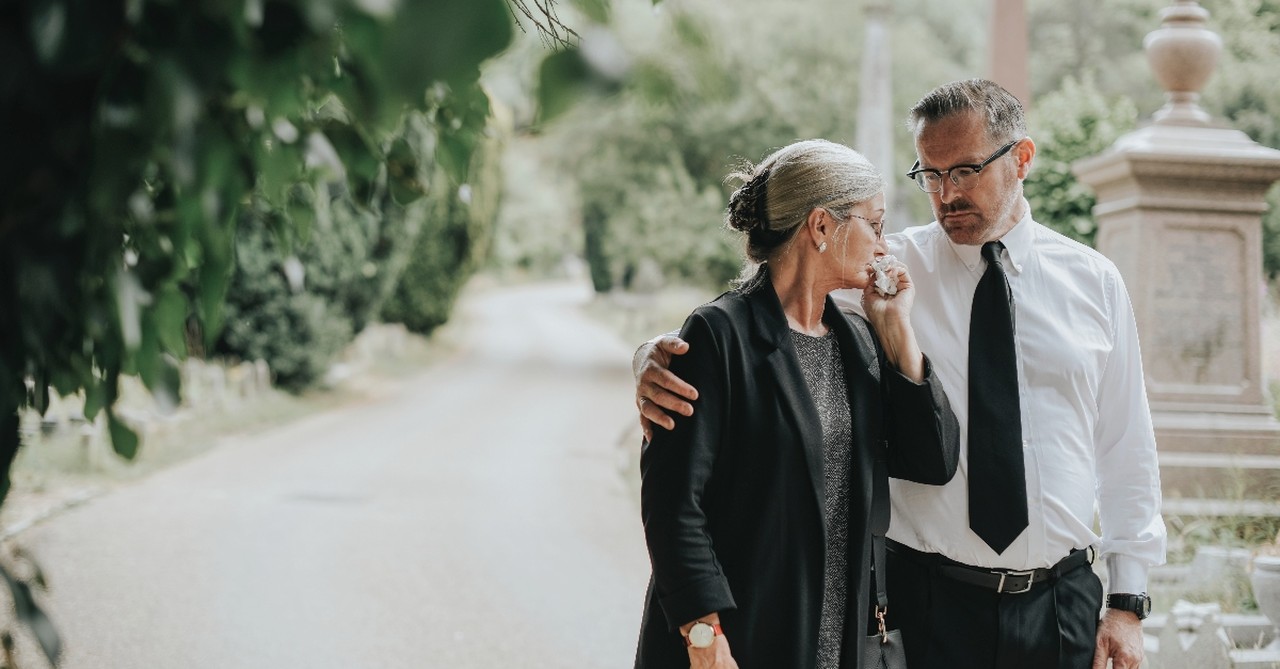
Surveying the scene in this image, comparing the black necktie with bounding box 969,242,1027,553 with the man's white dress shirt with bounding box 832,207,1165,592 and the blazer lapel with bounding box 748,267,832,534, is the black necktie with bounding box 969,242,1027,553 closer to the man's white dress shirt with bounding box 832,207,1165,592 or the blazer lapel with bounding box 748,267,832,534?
the man's white dress shirt with bounding box 832,207,1165,592

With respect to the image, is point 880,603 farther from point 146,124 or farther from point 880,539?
point 146,124

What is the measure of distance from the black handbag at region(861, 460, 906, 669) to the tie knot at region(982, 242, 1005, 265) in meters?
0.61

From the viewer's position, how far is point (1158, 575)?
649 cm

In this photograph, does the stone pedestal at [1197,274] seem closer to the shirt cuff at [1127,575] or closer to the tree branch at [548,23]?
the shirt cuff at [1127,575]

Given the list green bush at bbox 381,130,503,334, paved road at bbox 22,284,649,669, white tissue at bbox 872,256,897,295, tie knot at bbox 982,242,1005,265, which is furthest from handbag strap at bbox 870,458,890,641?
green bush at bbox 381,130,503,334

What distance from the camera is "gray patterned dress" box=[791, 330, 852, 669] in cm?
261

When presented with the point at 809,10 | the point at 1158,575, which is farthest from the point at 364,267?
the point at 1158,575

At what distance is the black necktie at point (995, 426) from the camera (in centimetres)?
272

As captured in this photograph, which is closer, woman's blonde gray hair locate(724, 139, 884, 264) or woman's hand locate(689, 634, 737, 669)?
woman's hand locate(689, 634, 737, 669)

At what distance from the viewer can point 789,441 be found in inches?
98.9

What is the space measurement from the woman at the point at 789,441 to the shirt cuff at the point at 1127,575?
54cm

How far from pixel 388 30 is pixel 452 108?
1.12 m

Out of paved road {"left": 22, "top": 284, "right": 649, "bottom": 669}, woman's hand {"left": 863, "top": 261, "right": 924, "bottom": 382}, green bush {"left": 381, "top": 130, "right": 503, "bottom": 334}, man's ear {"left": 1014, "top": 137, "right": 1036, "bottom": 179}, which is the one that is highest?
green bush {"left": 381, "top": 130, "right": 503, "bottom": 334}

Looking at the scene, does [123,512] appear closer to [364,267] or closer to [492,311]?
[364,267]
